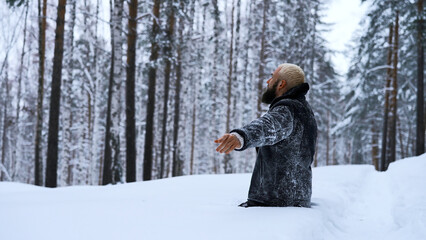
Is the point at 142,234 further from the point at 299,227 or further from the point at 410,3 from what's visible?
the point at 410,3

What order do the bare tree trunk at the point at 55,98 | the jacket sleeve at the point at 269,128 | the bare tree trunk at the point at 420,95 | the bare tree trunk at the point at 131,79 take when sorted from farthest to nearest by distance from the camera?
the bare tree trunk at the point at 420,95
the bare tree trunk at the point at 55,98
the bare tree trunk at the point at 131,79
the jacket sleeve at the point at 269,128

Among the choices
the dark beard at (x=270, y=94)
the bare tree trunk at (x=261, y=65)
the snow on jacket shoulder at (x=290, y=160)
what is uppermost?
the bare tree trunk at (x=261, y=65)

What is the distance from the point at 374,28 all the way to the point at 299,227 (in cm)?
1974

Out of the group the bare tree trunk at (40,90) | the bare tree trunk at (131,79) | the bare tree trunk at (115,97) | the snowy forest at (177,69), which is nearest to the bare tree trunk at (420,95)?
the snowy forest at (177,69)

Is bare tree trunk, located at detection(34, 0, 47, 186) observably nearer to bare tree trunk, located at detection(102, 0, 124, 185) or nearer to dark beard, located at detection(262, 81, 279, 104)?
bare tree trunk, located at detection(102, 0, 124, 185)

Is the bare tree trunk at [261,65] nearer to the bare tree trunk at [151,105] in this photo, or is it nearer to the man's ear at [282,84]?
the bare tree trunk at [151,105]

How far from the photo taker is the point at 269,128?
6.79 feet

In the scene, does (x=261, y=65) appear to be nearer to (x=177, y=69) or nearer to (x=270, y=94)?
(x=177, y=69)

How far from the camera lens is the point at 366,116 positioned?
78.4 ft

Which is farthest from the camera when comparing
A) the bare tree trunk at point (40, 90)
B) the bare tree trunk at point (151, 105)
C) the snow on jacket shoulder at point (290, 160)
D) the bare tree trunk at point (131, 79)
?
the bare tree trunk at point (40, 90)

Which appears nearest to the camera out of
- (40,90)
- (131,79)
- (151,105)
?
(131,79)

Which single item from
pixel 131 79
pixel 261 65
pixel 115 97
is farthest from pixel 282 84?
pixel 261 65

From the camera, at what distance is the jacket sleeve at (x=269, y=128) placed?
1.93 meters

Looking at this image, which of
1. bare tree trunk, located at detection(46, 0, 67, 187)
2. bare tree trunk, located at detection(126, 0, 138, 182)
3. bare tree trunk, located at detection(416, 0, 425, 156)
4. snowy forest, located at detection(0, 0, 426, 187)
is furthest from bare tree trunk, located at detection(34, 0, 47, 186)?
bare tree trunk, located at detection(416, 0, 425, 156)
